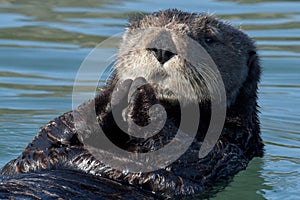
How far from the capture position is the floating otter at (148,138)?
4.77m

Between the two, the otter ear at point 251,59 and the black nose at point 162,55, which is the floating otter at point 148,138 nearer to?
the black nose at point 162,55

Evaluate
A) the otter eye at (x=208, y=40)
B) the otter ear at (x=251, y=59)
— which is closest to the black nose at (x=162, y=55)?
the otter eye at (x=208, y=40)

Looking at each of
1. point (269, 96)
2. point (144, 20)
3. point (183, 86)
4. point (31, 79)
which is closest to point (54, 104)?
point (31, 79)

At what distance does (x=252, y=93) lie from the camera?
18.4 feet

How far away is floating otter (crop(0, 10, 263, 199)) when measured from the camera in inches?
188

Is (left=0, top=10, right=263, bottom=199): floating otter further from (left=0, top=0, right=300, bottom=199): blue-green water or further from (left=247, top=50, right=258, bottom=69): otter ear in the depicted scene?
(left=0, top=0, right=300, bottom=199): blue-green water

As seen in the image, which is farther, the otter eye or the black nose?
the otter eye

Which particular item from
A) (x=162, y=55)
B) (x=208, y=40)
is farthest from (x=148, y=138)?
(x=208, y=40)

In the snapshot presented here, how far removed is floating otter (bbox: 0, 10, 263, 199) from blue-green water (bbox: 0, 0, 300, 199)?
402 millimetres

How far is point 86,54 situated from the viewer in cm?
940

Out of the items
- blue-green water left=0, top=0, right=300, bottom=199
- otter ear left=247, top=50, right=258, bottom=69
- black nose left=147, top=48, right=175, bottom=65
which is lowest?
blue-green water left=0, top=0, right=300, bottom=199

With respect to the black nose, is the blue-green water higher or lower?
lower

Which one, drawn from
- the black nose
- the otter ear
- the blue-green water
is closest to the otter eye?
the otter ear

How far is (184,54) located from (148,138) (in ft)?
1.83
